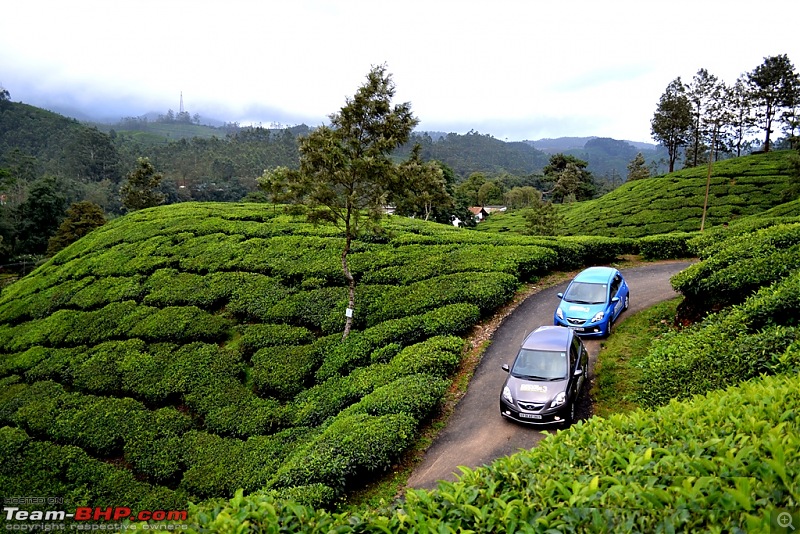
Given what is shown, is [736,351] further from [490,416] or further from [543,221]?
[543,221]

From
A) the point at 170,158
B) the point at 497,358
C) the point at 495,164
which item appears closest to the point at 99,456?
the point at 497,358

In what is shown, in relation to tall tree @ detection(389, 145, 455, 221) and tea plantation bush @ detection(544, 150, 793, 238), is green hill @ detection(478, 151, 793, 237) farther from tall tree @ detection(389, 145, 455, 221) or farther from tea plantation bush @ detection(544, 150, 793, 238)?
tall tree @ detection(389, 145, 455, 221)

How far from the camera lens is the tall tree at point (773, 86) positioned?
1747 inches

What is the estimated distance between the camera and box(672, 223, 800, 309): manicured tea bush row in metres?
9.45

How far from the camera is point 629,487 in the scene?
3426mm

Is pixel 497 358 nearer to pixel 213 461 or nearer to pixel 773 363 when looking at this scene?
pixel 773 363

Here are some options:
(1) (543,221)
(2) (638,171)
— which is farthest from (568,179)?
(1) (543,221)

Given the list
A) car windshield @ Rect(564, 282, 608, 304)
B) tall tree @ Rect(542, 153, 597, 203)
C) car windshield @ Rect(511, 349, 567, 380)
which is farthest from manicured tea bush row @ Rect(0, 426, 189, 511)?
tall tree @ Rect(542, 153, 597, 203)

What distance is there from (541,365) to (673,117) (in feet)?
166

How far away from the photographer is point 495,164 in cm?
18800

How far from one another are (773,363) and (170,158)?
101544 mm

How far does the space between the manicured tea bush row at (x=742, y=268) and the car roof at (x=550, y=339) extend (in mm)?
3715

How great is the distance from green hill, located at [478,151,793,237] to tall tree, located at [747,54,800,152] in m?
4.73

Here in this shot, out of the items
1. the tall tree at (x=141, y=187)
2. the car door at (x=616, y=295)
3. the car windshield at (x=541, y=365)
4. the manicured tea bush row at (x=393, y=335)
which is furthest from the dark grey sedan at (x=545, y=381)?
the tall tree at (x=141, y=187)
